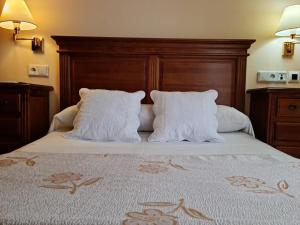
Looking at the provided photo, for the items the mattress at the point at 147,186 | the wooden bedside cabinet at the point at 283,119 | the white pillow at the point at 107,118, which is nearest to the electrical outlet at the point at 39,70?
the white pillow at the point at 107,118

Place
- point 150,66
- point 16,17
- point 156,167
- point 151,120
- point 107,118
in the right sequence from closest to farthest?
point 156,167
point 107,118
point 151,120
point 16,17
point 150,66

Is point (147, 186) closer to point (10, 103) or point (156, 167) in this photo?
point (156, 167)

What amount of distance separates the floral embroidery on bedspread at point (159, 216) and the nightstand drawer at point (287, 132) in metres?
1.32

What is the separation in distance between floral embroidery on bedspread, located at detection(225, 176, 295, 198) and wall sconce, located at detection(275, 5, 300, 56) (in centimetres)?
148

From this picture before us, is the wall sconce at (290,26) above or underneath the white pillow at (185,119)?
above

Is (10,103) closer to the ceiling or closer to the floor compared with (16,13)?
closer to the floor

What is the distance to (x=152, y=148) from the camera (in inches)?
53.1

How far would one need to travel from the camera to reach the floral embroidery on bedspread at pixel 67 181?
77 cm

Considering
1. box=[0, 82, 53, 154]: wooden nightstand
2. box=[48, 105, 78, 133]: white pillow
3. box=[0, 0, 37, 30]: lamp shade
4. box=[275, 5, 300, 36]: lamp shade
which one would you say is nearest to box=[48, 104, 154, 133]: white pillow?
box=[48, 105, 78, 133]: white pillow

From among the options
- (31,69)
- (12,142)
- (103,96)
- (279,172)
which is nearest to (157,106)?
(103,96)

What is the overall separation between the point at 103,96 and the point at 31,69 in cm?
87

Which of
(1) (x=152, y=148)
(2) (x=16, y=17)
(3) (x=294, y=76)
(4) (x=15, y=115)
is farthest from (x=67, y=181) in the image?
(3) (x=294, y=76)

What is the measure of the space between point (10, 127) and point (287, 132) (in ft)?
6.06

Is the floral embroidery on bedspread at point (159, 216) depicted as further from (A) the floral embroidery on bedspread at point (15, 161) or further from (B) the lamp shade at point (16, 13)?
(B) the lamp shade at point (16, 13)
